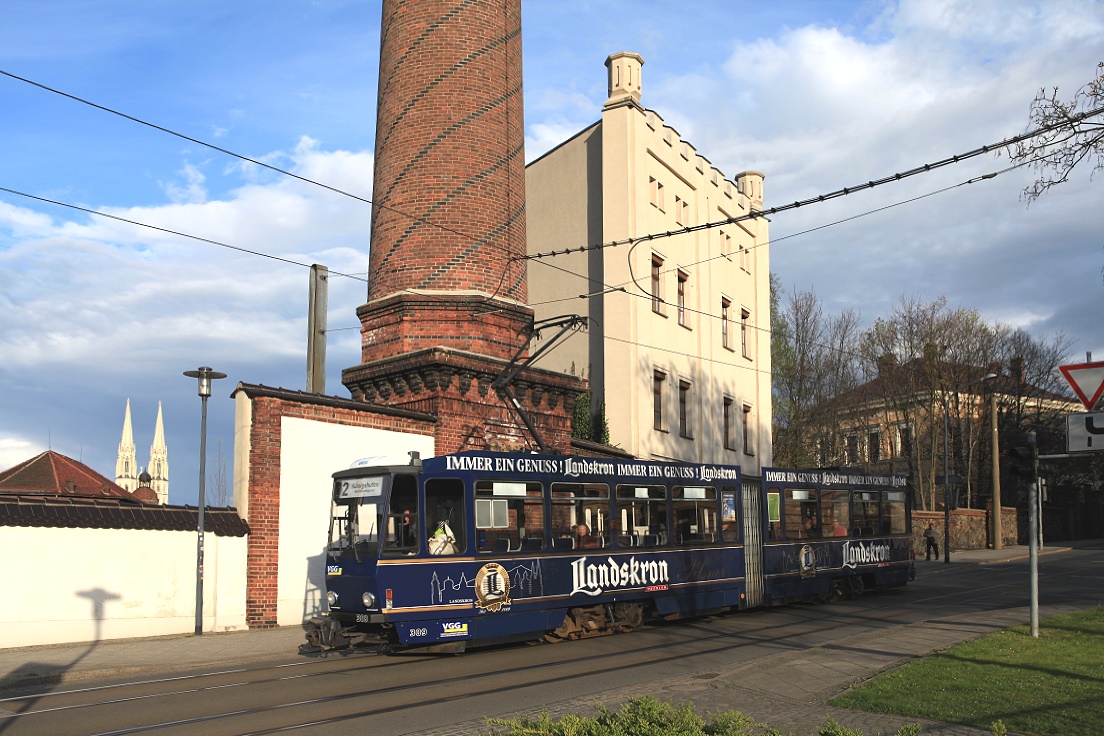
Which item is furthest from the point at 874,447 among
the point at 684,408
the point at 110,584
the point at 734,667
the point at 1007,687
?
the point at 1007,687

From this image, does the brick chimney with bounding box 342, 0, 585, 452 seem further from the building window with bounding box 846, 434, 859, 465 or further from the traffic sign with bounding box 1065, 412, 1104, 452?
the building window with bounding box 846, 434, 859, 465

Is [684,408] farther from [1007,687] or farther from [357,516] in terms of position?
[1007,687]

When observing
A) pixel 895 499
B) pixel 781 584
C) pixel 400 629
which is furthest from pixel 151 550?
pixel 895 499

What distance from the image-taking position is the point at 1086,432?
10055 millimetres

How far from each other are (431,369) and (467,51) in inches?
299

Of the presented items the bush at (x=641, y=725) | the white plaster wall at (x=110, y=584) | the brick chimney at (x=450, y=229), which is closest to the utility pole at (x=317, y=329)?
the brick chimney at (x=450, y=229)

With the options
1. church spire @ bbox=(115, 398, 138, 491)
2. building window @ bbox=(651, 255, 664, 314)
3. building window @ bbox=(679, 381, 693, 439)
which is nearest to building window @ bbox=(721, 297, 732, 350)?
building window @ bbox=(679, 381, 693, 439)

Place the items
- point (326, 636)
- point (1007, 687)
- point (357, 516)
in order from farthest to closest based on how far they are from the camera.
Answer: point (357, 516) < point (326, 636) < point (1007, 687)

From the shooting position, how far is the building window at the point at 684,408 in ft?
112

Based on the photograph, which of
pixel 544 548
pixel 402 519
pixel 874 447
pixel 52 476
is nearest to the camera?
pixel 402 519

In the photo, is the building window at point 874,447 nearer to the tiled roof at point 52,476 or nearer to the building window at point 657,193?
the building window at point 657,193

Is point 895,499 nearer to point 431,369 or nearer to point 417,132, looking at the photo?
point 431,369

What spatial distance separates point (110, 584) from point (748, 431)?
2832cm

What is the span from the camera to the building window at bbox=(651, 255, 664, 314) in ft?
106
